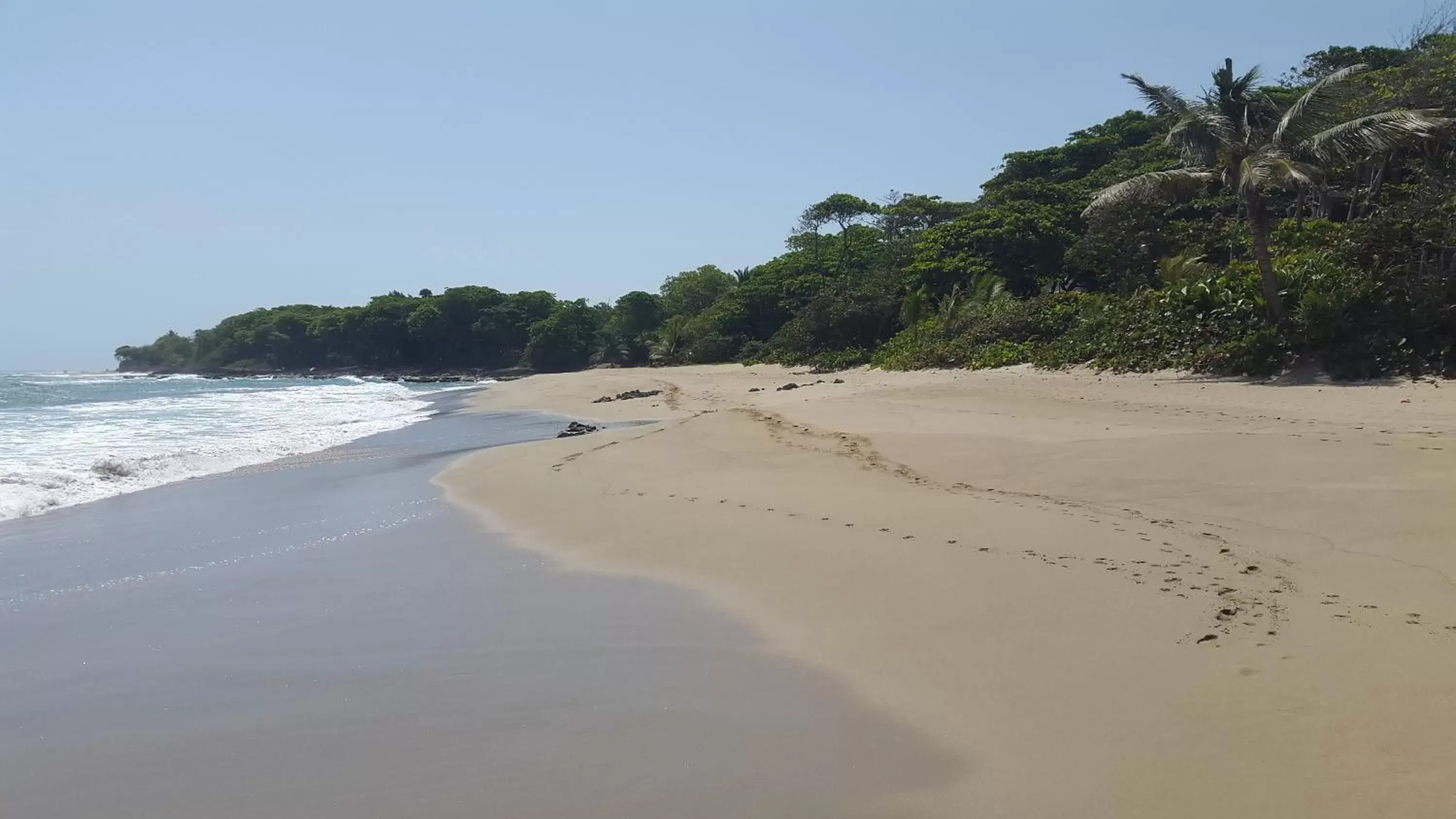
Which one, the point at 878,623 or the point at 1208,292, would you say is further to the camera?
the point at 1208,292

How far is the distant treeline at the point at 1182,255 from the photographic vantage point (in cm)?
1281

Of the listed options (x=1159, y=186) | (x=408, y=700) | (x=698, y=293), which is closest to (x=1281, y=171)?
(x=1159, y=186)

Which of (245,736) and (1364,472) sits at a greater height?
(1364,472)

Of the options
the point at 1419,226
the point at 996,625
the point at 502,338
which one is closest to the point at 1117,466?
the point at 996,625

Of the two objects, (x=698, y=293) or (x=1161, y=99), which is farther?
(x=698, y=293)

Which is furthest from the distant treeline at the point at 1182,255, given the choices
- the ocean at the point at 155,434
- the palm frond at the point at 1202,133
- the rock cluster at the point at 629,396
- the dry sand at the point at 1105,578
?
the ocean at the point at 155,434

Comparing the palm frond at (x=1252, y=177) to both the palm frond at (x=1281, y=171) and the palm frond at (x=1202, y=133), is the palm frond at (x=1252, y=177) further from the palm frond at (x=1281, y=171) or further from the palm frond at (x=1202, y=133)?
the palm frond at (x=1202, y=133)

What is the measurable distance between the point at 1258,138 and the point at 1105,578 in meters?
13.6

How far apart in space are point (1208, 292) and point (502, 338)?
63345 mm

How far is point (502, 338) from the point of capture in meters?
72.6

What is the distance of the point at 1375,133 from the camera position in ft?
46.1

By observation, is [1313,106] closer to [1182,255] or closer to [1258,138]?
[1258,138]

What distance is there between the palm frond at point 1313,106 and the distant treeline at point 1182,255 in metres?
0.05

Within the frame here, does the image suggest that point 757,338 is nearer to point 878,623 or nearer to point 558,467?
point 558,467
